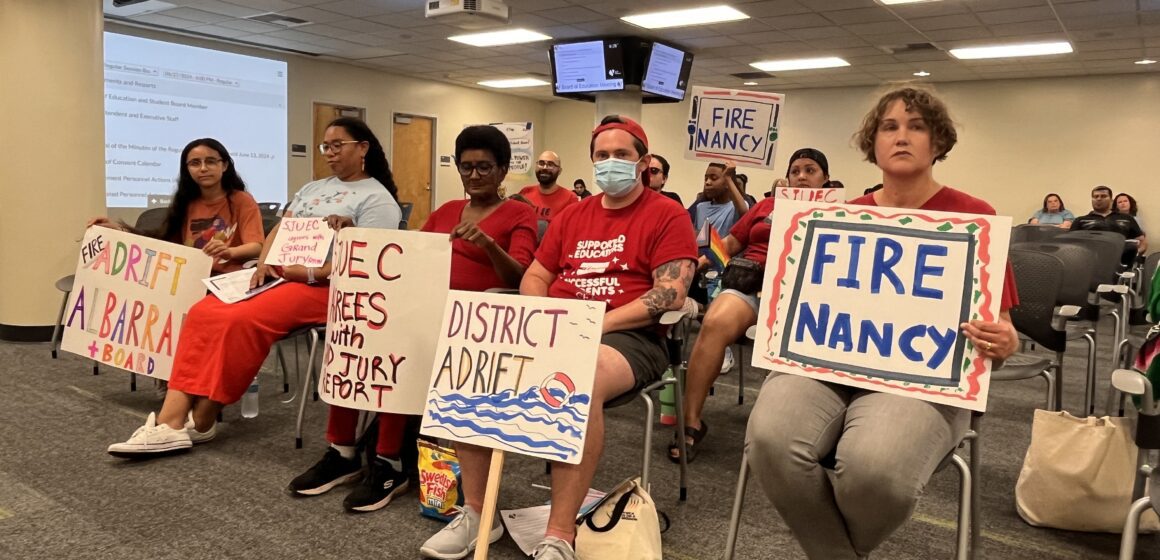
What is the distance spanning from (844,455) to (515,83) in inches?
445

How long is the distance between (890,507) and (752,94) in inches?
109

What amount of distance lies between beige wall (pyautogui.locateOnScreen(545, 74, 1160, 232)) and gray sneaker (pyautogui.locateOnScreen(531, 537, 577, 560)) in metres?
8.67

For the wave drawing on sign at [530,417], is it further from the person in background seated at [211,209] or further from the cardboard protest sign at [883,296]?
the person in background seated at [211,209]

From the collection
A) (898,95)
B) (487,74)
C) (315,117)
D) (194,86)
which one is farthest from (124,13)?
(898,95)

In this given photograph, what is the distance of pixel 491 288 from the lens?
8.40 feet

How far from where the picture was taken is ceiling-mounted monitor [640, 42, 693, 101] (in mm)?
8656

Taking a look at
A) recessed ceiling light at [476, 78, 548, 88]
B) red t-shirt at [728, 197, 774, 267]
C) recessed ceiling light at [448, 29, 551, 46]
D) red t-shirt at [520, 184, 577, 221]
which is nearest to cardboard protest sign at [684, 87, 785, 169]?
red t-shirt at [728, 197, 774, 267]

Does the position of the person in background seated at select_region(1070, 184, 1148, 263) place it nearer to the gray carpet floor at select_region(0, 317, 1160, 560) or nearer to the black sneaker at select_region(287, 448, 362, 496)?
the gray carpet floor at select_region(0, 317, 1160, 560)

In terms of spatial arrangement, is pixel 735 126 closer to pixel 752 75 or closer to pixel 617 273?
pixel 617 273

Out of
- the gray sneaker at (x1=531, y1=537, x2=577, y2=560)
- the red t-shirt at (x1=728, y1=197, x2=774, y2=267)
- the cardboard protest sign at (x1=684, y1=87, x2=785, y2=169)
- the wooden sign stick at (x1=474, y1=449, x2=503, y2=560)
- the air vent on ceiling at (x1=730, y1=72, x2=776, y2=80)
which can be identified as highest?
the air vent on ceiling at (x1=730, y1=72, x2=776, y2=80)

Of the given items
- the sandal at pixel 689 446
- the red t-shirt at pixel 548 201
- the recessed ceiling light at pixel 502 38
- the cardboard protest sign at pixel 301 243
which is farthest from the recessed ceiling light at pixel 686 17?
the cardboard protest sign at pixel 301 243

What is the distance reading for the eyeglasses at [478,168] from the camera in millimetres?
2574

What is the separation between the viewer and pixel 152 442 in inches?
103

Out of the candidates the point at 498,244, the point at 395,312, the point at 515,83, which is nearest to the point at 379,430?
the point at 395,312
